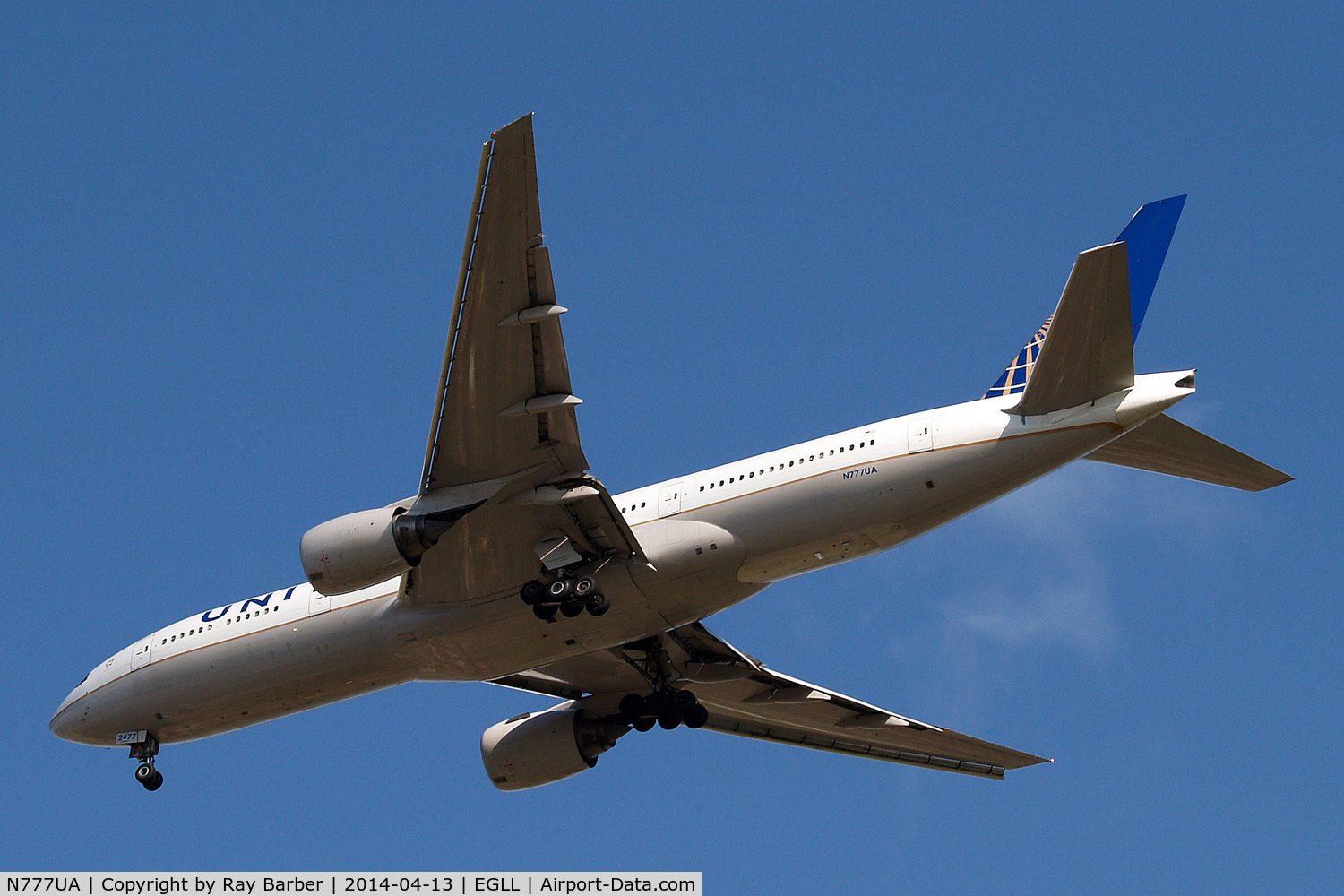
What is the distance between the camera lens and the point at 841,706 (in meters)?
29.0

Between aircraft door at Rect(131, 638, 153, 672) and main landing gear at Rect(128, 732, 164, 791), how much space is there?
1.19 metres

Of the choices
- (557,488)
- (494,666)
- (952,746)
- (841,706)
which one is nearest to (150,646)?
(494,666)

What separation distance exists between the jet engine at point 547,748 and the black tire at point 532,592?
5780 millimetres

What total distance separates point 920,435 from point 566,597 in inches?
223

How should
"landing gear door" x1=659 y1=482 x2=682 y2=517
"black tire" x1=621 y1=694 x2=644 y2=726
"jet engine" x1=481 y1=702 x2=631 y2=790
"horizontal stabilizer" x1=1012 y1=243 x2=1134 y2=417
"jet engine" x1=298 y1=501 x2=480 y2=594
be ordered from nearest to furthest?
"horizontal stabilizer" x1=1012 y1=243 x2=1134 y2=417, "jet engine" x1=298 y1=501 x2=480 y2=594, "landing gear door" x1=659 y1=482 x2=682 y2=517, "black tire" x1=621 y1=694 x2=644 y2=726, "jet engine" x1=481 y1=702 x2=631 y2=790

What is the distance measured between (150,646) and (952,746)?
14656 millimetres

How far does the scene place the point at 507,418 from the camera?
20516mm

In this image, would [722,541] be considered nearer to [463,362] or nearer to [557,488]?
[557,488]

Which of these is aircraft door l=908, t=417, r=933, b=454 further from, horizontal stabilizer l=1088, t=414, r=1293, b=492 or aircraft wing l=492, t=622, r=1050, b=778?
aircraft wing l=492, t=622, r=1050, b=778

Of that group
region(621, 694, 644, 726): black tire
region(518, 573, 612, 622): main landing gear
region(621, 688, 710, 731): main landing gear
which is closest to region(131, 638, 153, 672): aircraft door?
region(518, 573, 612, 622): main landing gear

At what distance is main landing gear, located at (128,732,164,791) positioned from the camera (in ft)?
84.1

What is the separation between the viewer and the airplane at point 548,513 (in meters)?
19.7

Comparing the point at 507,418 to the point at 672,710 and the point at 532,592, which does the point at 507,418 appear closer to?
the point at 532,592

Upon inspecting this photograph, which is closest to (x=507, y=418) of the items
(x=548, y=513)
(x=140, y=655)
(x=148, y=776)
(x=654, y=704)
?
(x=548, y=513)
